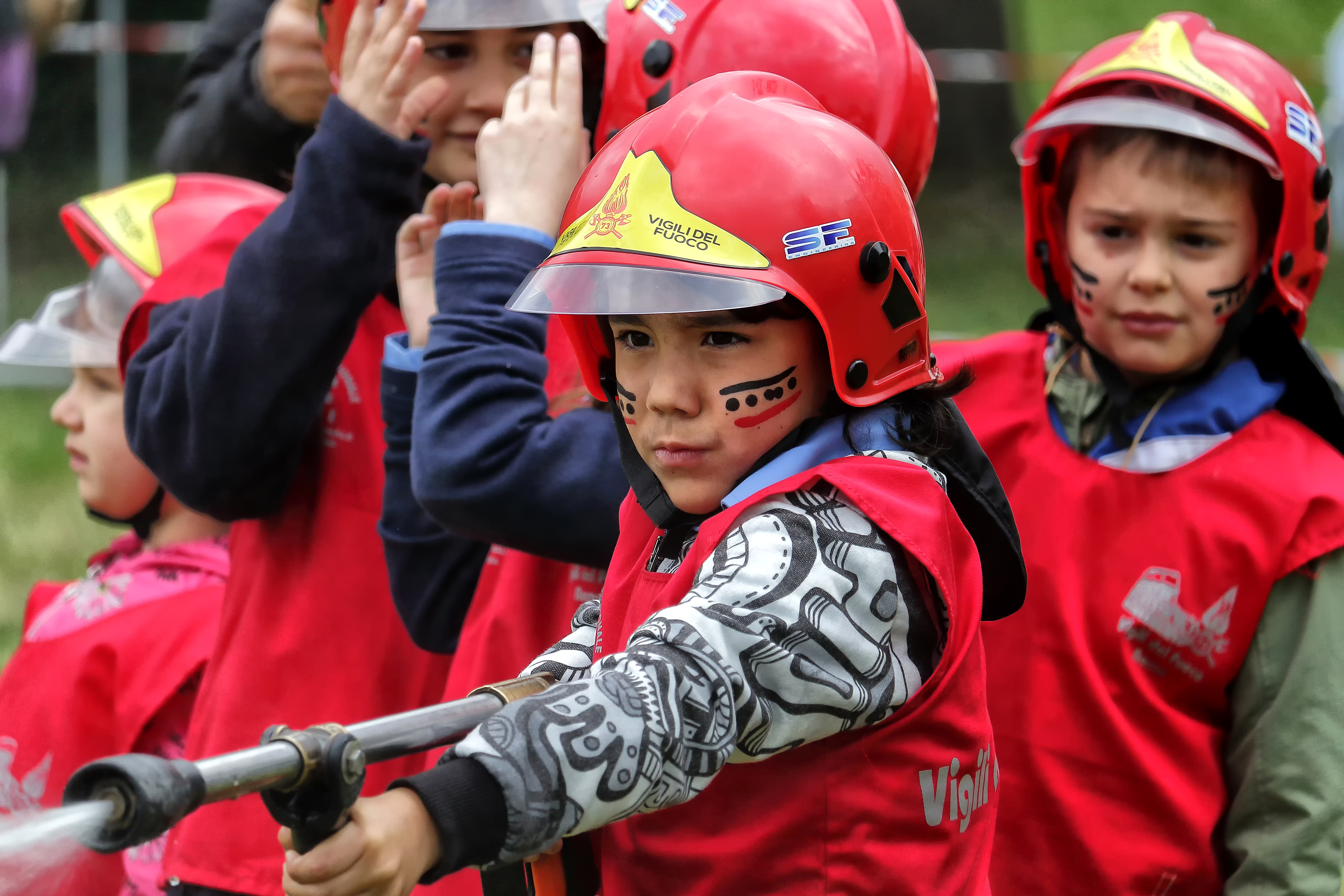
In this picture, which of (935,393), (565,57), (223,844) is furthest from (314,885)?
(565,57)

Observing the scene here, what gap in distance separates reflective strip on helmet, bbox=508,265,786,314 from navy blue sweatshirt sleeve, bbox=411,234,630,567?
0.47 meters

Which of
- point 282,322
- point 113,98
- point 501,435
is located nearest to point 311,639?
point 282,322

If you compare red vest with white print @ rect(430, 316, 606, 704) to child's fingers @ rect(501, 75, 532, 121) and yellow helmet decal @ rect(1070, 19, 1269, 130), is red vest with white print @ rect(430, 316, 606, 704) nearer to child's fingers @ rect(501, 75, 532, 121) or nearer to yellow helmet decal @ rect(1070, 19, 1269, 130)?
child's fingers @ rect(501, 75, 532, 121)

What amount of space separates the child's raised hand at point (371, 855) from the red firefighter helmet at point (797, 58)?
161cm

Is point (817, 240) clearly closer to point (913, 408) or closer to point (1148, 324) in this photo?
point (913, 408)

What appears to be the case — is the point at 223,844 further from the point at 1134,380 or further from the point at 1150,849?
the point at 1134,380

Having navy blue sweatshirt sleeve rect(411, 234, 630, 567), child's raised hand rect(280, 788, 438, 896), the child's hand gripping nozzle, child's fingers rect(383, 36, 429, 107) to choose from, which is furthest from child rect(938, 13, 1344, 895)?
child's raised hand rect(280, 788, 438, 896)

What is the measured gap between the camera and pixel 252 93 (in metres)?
4.74

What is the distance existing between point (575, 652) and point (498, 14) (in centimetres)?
145

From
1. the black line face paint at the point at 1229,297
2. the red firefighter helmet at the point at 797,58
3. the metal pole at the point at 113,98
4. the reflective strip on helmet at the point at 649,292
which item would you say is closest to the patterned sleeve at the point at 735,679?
the reflective strip on helmet at the point at 649,292

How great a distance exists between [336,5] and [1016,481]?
191 cm

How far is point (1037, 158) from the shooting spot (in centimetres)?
385

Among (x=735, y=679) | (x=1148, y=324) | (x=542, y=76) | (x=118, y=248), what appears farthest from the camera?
(x=118, y=248)

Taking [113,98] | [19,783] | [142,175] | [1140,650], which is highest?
[1140,650]
